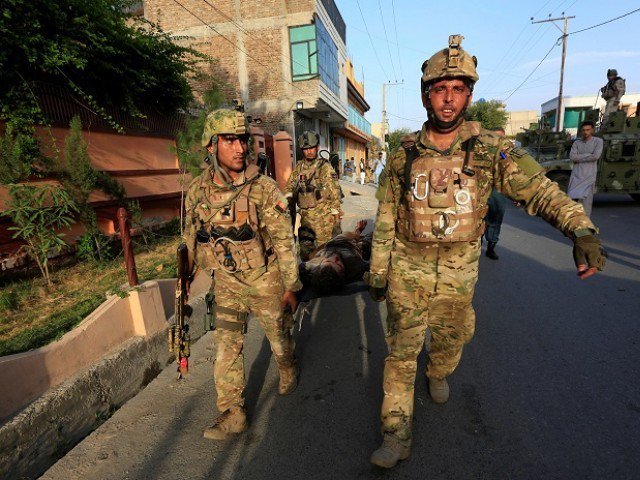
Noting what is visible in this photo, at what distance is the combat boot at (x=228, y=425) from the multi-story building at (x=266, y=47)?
Result: 46.4ft

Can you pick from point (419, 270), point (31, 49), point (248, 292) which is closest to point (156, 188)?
point (31, 49)

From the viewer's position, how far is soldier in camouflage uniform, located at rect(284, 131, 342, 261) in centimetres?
508

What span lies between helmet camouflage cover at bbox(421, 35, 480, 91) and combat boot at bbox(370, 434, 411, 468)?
1959 millimetres

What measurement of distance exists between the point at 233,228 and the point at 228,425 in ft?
3.98

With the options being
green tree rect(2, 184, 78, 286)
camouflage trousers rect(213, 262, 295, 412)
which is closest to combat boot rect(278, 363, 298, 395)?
camouflage trousers rect(213, 262, 295, 412)

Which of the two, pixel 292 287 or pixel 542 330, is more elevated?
pixel 292 287

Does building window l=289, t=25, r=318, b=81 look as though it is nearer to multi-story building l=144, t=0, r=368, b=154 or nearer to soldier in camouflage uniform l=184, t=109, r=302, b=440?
multi-story building l=144, t=0, r=368, b=154

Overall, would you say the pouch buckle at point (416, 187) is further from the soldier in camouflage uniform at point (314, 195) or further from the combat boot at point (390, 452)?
the soldier in camouflage uniform at point (314, 195)

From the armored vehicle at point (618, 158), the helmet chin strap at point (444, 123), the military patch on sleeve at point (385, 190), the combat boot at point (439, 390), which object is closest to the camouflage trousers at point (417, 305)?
the military patch on sleeve at point (385, 190)

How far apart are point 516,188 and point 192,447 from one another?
2.36m

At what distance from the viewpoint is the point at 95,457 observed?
82.9 inches

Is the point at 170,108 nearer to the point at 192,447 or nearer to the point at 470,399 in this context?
the point at 192,447

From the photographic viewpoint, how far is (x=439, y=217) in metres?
1.88

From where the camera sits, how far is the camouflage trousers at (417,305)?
2010mm
